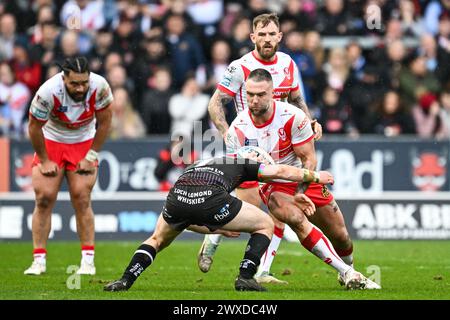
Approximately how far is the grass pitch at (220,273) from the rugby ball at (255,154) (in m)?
1.29

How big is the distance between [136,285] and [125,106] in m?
9.38

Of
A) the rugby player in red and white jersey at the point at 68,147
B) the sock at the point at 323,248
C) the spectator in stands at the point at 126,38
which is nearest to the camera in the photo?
the sock at the point at 323,248

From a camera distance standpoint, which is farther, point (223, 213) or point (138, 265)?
point (138, 265)

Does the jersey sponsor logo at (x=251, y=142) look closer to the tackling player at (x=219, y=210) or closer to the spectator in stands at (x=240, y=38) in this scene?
the tackling player at (x=219, y=210)

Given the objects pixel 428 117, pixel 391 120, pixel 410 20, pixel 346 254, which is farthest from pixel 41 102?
pixel 410 20

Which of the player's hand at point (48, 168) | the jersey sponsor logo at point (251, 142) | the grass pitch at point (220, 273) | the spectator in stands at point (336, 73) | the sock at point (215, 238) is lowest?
the grass pitch at point (220, 273)

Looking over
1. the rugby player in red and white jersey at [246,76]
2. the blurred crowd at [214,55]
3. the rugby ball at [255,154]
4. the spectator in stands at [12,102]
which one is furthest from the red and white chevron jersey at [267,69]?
the spectator in stands at [12,102]

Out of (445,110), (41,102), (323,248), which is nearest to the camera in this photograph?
(323,248)

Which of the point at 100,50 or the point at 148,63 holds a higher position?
the point at 100,50

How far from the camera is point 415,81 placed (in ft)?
70.2

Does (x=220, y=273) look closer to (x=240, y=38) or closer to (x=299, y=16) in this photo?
(x=240, y=38)

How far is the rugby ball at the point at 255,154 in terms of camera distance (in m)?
10.9

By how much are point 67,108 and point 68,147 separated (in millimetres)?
592

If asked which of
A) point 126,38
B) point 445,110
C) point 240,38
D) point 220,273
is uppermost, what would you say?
point 240,38
